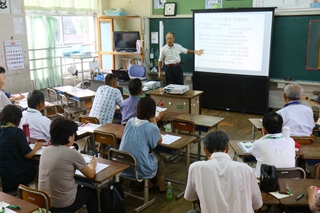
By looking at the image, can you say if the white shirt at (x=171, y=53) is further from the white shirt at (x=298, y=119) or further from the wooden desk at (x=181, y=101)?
the white shirt at (x=298, y=119)

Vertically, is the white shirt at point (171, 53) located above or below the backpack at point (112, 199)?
above

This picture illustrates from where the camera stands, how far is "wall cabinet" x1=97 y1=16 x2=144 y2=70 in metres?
8.70

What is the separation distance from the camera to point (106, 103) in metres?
4.75

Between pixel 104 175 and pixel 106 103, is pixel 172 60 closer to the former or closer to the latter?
pixel 106 103

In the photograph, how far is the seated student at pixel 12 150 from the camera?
3.12 meters

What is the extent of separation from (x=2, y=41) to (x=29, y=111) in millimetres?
2984

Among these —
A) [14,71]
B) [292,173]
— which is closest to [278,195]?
[292,173]

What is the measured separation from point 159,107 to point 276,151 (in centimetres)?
255

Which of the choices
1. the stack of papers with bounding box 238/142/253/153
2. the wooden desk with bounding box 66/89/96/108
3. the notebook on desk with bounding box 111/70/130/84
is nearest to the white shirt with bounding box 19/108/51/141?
the stack of papers with bounding box 238/142/253/153

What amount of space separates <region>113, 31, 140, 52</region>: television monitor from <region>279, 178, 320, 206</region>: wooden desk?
649cm

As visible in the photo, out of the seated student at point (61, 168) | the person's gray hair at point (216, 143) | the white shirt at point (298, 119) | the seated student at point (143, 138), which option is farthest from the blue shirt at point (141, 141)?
the white shirt at point (298, 119)

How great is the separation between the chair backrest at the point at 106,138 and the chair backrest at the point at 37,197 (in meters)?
1.32

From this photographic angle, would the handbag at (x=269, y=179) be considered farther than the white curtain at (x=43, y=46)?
No

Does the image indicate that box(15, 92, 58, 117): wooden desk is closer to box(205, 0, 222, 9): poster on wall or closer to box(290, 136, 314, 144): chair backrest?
box(290, 136, 314, 144): chair backrest
